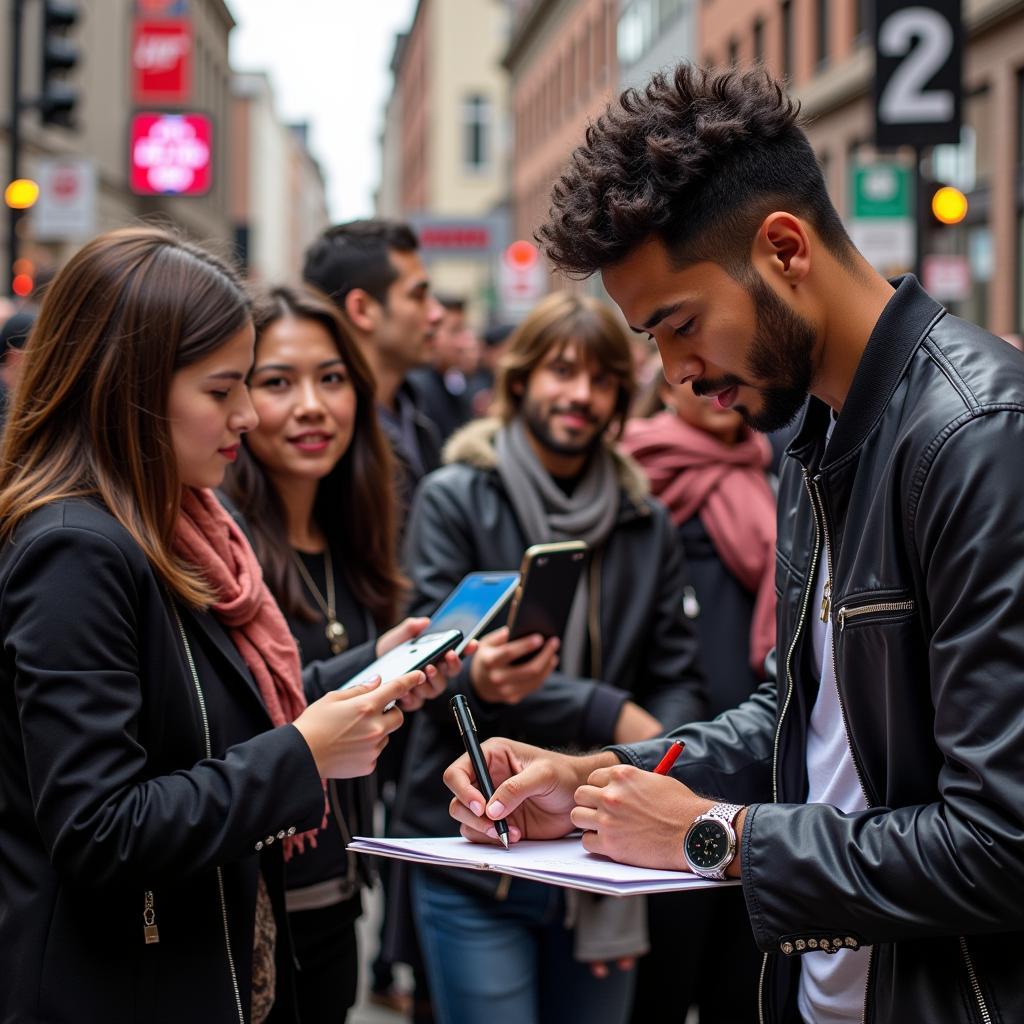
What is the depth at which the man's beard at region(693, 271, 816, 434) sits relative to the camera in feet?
6.77

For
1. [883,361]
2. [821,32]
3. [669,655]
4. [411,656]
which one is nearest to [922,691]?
[883,361]

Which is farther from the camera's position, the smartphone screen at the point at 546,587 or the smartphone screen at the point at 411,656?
the smartphone screen at the point at 546,587

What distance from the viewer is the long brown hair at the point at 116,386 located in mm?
2408

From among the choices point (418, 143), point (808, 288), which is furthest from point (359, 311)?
point (418, 143)

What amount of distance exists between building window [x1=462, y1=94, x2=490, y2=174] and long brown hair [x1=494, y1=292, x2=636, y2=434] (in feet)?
205

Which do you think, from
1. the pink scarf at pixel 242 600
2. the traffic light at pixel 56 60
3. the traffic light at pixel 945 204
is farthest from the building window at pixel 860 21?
the pink scarf at pixel 242 600

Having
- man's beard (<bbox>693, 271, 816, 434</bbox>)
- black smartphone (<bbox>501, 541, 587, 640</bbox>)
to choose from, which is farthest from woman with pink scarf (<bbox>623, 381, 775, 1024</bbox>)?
man's beard (<bbox>693, 271, 816, 434</bbox>)

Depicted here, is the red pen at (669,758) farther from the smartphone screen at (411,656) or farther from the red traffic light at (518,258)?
the red traffic light at (518,258)

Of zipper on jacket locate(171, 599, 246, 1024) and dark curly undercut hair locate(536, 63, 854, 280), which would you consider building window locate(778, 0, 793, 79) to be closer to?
dark curly undercut hair locate(536, 63, 854, 280)

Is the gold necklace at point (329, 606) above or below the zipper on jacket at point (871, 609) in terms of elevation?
below

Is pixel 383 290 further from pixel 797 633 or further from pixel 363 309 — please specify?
pixel 797 633

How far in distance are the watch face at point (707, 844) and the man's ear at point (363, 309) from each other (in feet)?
11.9

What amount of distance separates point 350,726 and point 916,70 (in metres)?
6.49

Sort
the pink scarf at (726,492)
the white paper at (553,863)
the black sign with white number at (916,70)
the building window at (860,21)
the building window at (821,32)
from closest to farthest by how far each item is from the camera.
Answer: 1. the white paper at (553,863)
2. the pink scarf at (726,492)
3. the black sign with white number at (916,70)
4. the building window at (860,21)
5. the building window at (821,32)
